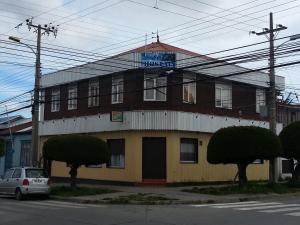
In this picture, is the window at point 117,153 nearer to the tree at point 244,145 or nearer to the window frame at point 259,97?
the tree at point 244,145

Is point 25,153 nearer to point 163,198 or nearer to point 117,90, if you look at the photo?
point 117,90

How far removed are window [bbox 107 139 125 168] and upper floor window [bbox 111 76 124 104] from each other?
8.20 feet

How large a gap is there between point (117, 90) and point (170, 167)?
6064 millimetres

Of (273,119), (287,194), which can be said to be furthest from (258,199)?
(273,119)

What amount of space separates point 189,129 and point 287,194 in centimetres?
757

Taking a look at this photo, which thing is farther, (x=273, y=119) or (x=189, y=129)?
(x=189, y=129)

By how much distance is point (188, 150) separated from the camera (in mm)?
32469

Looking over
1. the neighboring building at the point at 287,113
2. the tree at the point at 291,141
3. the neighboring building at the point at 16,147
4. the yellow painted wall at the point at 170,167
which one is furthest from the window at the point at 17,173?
the neighboring building at the point at 287,113

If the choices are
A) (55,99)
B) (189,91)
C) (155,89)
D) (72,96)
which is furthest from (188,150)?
(55,99)

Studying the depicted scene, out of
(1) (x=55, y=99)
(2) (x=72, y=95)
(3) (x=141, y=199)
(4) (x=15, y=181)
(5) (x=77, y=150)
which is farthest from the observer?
(1) (x=55, y=99)

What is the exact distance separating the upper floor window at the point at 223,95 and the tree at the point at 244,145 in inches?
304

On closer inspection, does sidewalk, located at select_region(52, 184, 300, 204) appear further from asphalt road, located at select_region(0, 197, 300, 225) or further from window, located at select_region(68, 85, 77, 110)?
window, located at select_region(68, 85, 77, 110)

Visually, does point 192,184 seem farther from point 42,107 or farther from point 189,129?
point 42,107

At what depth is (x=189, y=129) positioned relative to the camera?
3180cm
